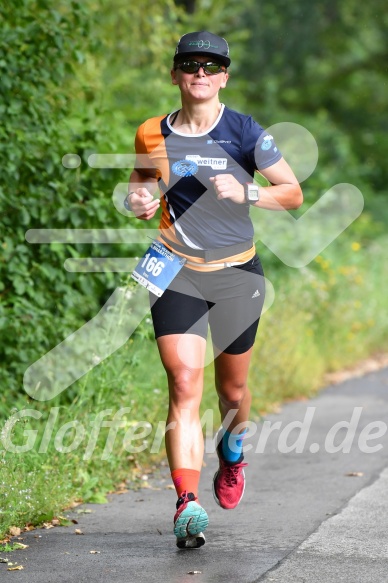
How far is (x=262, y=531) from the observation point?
5727mm

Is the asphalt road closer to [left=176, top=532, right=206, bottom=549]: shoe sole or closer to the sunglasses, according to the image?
[left=176, top=532, right=206, bottom=549]: shoe sole

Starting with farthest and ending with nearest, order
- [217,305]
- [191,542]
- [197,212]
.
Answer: [217,305] → [197,212] → [191,542]

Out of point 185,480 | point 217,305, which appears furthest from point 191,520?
point 217,305

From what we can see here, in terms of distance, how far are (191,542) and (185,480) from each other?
0.31 meters

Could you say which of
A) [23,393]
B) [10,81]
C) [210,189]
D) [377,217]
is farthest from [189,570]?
[377,217]

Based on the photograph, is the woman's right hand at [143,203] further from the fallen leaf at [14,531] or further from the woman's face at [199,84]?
the fallen leaf at [14,531]

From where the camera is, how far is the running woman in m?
5.28

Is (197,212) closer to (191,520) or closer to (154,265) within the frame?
(154,265)

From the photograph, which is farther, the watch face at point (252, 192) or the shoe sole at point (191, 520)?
the watch face at point (252, 192)

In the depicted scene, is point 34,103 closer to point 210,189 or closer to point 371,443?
point 210,189

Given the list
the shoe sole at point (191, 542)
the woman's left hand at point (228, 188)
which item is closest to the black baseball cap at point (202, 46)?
the woman's left hand at point (228, 188)

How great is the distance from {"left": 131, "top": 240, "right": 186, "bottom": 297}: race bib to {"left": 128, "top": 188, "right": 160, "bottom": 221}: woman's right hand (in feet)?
0.66

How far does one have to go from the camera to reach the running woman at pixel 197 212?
5.28 m

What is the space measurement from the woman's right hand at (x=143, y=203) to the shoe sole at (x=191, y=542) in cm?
145
